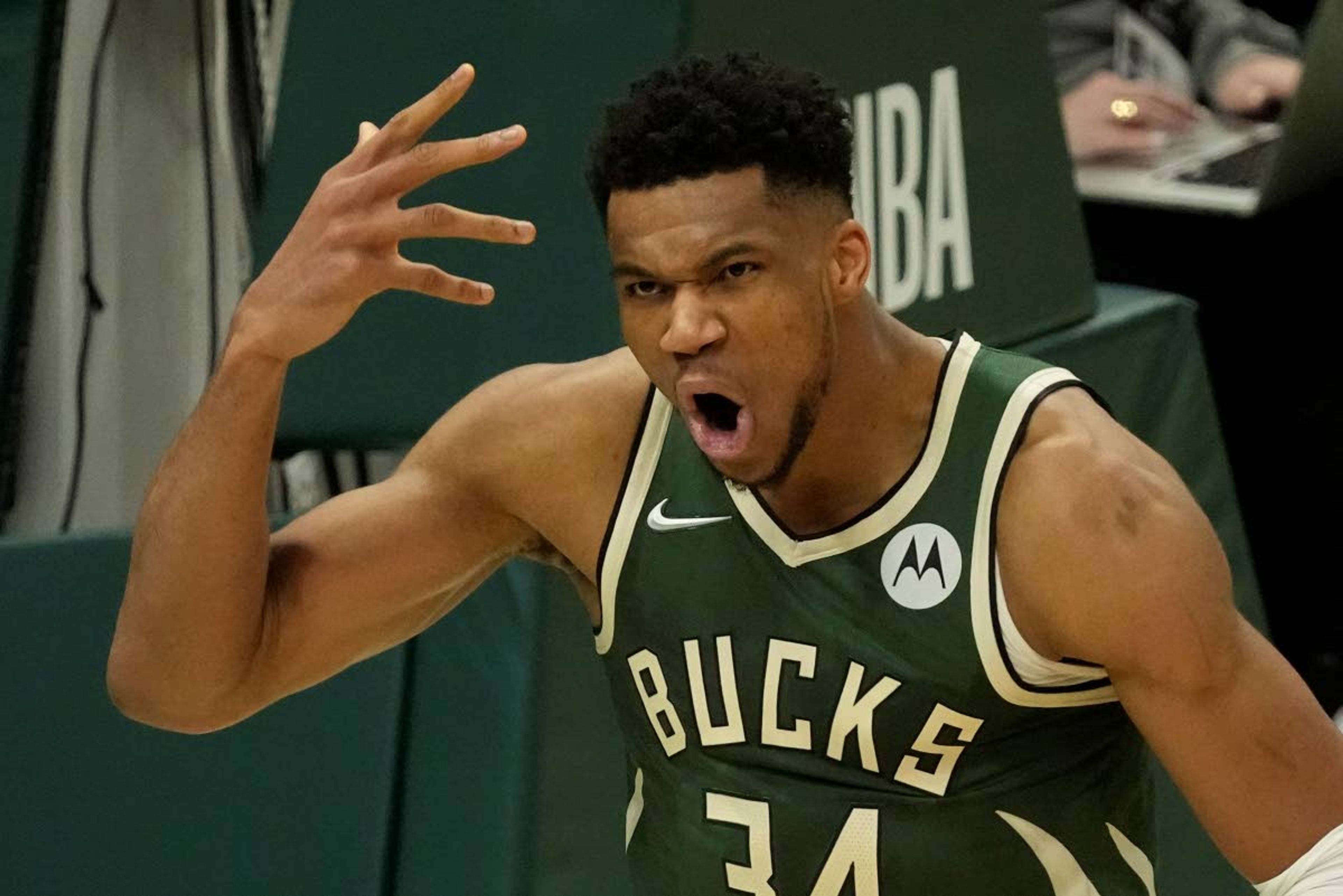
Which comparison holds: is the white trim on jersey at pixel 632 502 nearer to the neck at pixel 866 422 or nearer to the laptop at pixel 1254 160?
the neck at pixel 866 422

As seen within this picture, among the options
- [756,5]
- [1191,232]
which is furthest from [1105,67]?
[756,5]

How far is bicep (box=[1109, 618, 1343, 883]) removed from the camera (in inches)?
63.9

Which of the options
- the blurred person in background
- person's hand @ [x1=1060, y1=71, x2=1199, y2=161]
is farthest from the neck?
person's hand @ [x1=1060, y1=71, x2=1199, y2=161]

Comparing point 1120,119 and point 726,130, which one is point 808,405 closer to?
point 726,130

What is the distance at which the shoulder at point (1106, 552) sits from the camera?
1.61 metres

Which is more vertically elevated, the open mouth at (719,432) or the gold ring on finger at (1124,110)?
the open mouth at (719,432)

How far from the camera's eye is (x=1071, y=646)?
5.48 feet

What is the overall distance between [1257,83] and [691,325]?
2.70 meters

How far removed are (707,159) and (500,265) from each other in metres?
0.69

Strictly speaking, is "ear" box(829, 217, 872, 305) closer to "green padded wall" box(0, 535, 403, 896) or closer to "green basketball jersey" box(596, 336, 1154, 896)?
"green basketball jersey" box(596, 336, 1154, 896)

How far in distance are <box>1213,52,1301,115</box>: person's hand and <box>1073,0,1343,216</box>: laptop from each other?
31 mm

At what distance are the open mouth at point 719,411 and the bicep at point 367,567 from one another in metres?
0.36

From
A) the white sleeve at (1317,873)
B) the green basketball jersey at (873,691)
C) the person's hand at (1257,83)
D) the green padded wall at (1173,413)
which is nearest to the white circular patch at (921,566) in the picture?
the green basketball jersey at (873,691)

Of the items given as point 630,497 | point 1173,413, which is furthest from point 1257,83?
point 630,497
